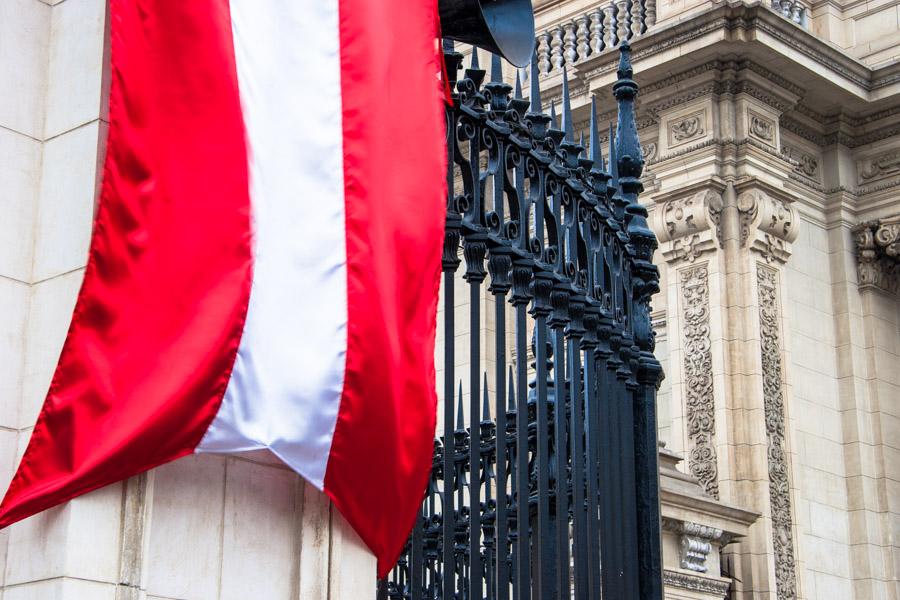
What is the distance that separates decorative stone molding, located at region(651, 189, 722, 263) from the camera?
585 inches

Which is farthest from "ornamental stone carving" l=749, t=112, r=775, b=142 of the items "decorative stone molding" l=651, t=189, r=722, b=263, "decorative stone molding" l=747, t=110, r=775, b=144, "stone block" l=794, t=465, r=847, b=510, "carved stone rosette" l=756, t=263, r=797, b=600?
"stone block" l=794, t=465, r=847, b=510

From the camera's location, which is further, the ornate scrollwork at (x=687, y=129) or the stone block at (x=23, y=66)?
the ornate scrollwork at (x=687, y=129)

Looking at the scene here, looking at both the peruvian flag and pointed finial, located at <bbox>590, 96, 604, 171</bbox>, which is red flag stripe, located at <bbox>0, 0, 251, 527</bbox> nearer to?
the peruvian flag

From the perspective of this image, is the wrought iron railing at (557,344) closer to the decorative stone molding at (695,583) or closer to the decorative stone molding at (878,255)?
the decorative stone molding at (695,583)

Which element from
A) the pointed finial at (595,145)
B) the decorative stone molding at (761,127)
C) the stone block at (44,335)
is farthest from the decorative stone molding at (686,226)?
the stone block at (44,335)

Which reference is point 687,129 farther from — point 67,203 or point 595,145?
point 67,203

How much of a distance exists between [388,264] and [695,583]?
7.87m

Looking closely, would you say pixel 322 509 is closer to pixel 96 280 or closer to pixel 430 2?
pixel 96 280

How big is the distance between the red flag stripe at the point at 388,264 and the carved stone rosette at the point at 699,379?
31.9 feet

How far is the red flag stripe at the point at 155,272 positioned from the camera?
388 cm

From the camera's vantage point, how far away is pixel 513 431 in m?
8.13

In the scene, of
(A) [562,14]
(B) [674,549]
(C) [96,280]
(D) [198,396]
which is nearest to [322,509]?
(D) [198,396]

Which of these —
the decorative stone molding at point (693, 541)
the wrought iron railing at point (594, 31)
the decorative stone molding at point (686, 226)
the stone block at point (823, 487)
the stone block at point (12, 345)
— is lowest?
the stone block at point (12, 345)

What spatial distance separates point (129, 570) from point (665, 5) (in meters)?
12.7
